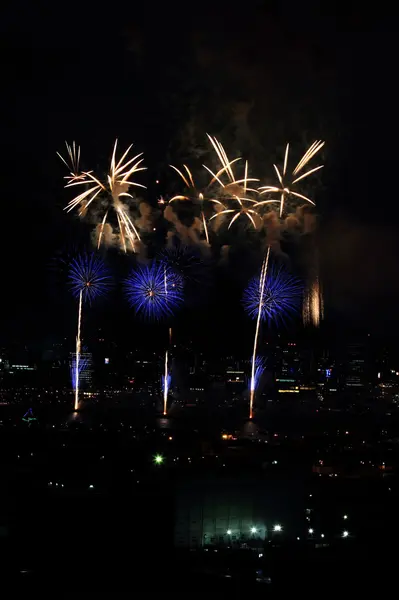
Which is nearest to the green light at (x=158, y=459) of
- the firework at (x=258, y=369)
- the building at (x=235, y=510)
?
the building at (x=235, y=510)

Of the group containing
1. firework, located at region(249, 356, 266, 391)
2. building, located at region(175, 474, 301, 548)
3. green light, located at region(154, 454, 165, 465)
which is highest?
firework, located at region(249, 356, 266, 391)

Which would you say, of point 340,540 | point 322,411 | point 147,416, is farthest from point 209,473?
point 322,411

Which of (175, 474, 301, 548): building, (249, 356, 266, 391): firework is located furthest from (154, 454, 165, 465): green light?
(249, 356, 266, 391): firework

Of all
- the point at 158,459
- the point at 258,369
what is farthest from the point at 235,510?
the point at 258,369

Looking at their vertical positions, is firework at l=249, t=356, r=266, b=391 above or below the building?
above

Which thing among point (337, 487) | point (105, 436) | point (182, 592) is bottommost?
point (182, 592)

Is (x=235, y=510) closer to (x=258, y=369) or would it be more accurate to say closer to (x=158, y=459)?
(x=158, y=459)

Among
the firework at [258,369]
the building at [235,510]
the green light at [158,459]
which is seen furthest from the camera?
the firework at [258,369]

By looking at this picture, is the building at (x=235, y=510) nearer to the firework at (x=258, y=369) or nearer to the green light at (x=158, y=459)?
the green light at (x=158, y=459)

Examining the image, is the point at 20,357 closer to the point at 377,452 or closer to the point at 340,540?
the point at 377,452

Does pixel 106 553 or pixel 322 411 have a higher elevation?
pixel 322 411

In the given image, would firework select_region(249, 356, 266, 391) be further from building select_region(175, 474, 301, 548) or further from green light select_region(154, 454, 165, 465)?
building select_region(175, 474, 301, 548)
